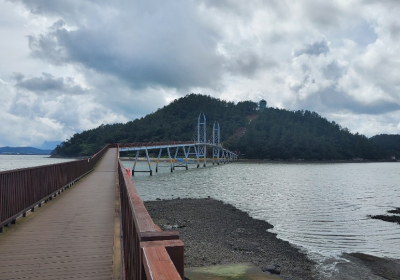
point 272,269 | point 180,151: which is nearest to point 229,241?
point 272,269

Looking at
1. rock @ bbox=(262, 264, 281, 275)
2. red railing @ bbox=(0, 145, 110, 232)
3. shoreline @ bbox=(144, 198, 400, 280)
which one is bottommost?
shoreline @ bbox=(144, 198, 400, 280)

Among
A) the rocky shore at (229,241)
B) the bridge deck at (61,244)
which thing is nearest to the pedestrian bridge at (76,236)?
the bridge deck at (61,244)

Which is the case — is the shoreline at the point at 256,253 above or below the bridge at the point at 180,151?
below

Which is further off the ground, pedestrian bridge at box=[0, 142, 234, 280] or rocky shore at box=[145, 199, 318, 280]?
pedestrian bridge at box=[0, 142, 234, 280]

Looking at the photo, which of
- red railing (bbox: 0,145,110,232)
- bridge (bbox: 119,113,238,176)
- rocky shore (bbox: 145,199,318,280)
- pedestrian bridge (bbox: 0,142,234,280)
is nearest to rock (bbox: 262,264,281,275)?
rocky shore (bbox: 145,199,318,280)

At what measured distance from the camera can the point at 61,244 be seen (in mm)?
6945

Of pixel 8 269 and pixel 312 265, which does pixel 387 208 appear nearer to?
pixel 312 265

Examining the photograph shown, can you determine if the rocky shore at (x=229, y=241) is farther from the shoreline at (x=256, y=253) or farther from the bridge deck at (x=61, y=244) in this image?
the bridge deck at (x=61, y=244)

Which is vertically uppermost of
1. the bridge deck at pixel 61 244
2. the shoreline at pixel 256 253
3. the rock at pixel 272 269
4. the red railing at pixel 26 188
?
the red railing at pixel 26 188

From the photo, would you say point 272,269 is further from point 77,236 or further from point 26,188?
point 26,188

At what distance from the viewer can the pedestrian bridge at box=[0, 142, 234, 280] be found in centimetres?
232

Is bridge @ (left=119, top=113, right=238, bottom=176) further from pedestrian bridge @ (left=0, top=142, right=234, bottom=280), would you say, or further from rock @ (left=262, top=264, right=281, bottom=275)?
rock @ (left=262, top=264, right=281, bottom=275)

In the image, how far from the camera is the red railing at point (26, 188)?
807cm

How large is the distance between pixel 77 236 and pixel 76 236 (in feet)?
0.07
